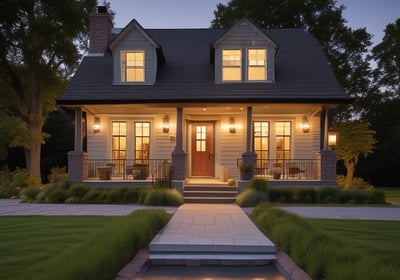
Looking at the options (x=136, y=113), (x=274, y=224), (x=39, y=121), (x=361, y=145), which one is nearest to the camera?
(x=274, y=224)

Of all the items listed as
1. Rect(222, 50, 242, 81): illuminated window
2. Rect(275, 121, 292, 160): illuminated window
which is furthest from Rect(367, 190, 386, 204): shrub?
Rect(222, 50, 242, 81): illuminated window

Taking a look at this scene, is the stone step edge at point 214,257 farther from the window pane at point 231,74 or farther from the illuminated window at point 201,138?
the illuminated window at point 201,138

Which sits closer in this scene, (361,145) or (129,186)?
(129,186)

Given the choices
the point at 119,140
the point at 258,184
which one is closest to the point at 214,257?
the point at 258,184

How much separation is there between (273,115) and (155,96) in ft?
17.6

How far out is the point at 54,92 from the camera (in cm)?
2436

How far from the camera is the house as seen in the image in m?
14.7

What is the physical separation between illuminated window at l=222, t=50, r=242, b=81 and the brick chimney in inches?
240

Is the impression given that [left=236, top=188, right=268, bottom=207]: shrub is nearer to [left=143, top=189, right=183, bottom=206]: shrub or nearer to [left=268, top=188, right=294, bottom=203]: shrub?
[left=268, top=188, right=294, bottom=203]: shrub

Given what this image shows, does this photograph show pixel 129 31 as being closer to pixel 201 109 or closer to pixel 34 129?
pixel 201 109

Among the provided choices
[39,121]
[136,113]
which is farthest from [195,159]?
[39,121]

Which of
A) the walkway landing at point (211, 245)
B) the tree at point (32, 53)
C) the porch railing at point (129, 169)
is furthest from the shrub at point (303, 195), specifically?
the tree at point (32, 53)

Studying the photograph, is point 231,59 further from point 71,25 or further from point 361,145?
point 71,25

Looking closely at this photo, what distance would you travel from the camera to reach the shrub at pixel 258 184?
1343cm
